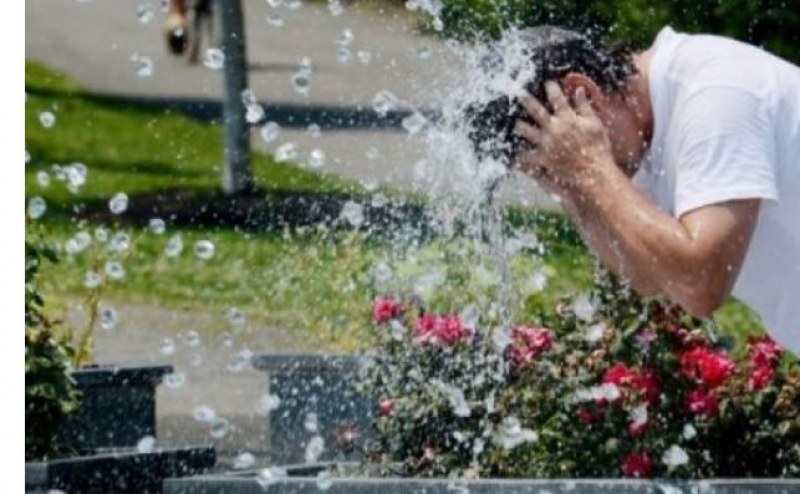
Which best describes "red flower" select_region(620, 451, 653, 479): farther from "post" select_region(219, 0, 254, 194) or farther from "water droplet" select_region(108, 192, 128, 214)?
"post" select_region(219, 0, 254, 194)

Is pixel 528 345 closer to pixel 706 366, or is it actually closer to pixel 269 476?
pixel 706 366

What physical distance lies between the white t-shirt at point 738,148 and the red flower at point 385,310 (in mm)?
1955

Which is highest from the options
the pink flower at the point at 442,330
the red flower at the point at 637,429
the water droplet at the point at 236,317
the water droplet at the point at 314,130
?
the water droplet at the point at 314,130

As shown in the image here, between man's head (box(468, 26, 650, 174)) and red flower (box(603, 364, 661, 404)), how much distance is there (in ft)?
4.07

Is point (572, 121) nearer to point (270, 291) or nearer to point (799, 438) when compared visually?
point (799, 438)

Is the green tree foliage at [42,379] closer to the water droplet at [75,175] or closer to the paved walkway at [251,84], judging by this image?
the water droplet at [75,175]

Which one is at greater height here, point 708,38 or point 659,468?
point 708,38

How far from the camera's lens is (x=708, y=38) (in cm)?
428

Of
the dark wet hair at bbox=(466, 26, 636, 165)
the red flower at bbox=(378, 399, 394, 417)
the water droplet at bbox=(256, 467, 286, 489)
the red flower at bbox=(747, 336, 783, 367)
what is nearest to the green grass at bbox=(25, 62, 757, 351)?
the red flower at bbox=(378, 399, 394, 417)

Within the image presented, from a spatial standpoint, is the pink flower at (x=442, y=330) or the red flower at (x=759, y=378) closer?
the red flower at (x=759, y=378)

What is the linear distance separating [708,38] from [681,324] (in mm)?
1467

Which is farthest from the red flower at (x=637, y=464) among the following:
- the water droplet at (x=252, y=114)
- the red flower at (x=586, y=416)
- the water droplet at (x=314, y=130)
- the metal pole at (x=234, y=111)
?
the water droplet at (x=314, y=130)

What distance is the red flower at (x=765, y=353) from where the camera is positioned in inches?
222
